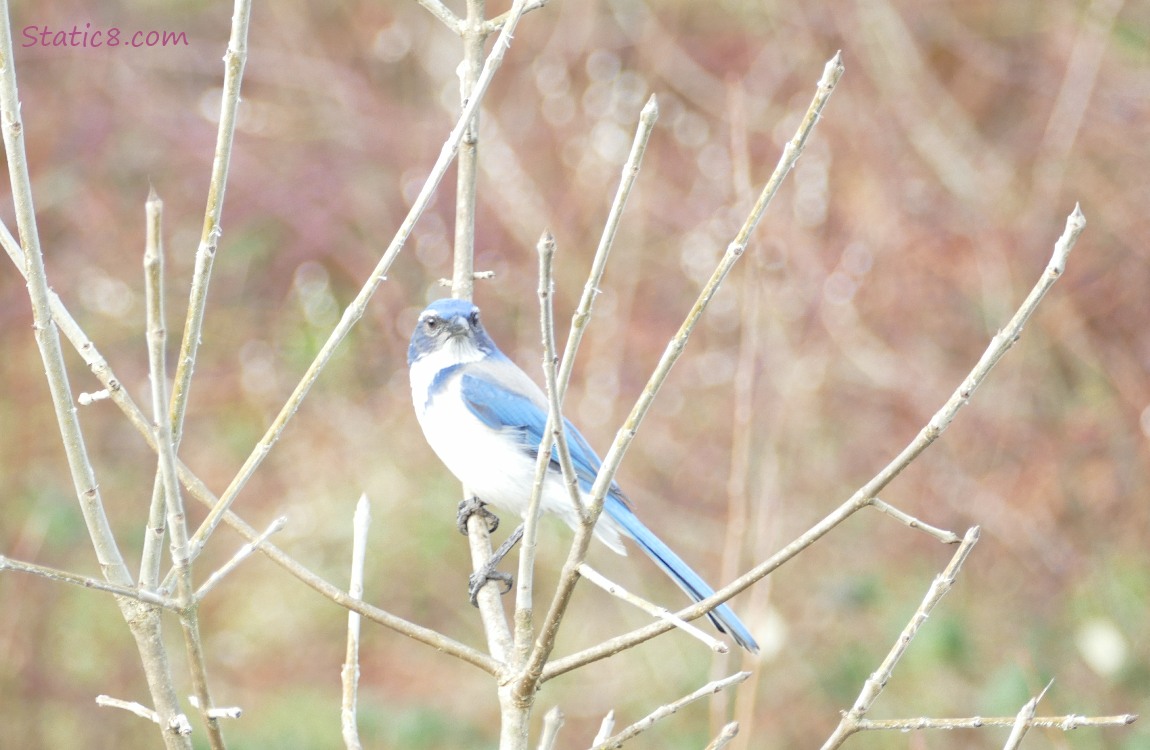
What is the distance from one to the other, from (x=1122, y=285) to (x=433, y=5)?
4048 millimetres

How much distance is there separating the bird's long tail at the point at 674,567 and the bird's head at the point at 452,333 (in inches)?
32.8

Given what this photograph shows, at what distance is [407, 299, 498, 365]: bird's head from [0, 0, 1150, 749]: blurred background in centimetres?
115

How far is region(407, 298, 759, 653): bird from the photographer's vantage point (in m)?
4.57

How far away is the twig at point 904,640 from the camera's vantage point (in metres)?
2.17

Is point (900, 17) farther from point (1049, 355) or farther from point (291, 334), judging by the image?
point (291, 334)

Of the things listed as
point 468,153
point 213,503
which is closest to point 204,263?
point 213,503

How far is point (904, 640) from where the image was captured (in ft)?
7.34

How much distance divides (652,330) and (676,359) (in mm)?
5035

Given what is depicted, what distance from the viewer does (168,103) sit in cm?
844

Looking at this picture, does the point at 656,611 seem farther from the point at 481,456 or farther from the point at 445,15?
the point at 481,456

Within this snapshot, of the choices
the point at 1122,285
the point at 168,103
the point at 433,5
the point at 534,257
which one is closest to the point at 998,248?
the point at 1122,285

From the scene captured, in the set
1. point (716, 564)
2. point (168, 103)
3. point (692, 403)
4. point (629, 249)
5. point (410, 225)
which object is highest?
point (168, 103)

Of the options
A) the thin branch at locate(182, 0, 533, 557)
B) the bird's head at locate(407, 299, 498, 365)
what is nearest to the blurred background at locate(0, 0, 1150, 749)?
the bird's head at locate(407, 299, 498, 365)

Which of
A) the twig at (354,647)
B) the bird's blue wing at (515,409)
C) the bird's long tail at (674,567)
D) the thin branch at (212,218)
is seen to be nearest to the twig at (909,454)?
the twig at (354,647)
